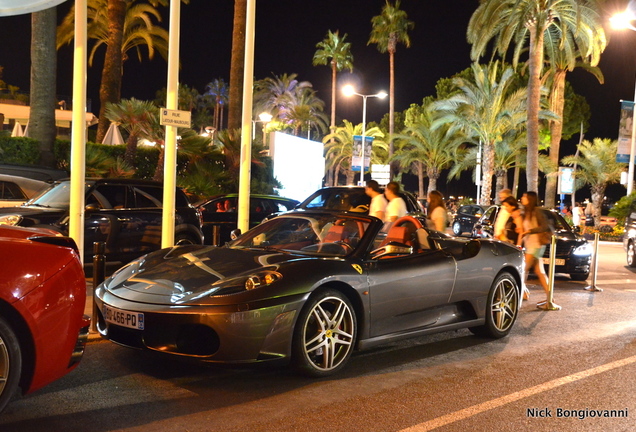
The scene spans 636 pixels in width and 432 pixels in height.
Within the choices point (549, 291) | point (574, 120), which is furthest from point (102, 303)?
point (574, 120)

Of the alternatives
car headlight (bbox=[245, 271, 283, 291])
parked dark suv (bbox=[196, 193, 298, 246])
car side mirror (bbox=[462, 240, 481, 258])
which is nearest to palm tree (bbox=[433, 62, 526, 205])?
parked dark suv (bbox=[196, 193, 298, 246])

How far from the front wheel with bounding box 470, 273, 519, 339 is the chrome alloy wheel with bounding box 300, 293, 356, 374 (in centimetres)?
225

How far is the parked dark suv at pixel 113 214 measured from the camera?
10469 millimetres

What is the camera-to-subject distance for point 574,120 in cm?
6412

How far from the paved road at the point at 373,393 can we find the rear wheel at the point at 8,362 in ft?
0.99

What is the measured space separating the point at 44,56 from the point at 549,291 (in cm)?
1489

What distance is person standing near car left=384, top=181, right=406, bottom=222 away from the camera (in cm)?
1070

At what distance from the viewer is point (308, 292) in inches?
213

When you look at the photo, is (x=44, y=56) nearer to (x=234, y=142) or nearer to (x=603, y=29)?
(x=234, y=142)

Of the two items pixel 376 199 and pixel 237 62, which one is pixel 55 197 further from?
pixel 237 62

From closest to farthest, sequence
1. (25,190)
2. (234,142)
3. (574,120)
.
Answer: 1. (25,190)
2. (234,142)
3. (574,120)

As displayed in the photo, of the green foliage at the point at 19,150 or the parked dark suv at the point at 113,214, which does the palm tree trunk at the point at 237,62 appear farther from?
the parked dark suv at the point at 113,214

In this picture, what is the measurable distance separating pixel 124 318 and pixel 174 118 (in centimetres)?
571

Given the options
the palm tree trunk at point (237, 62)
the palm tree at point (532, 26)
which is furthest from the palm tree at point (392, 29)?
the palm tree trunk at point (237, 62)
